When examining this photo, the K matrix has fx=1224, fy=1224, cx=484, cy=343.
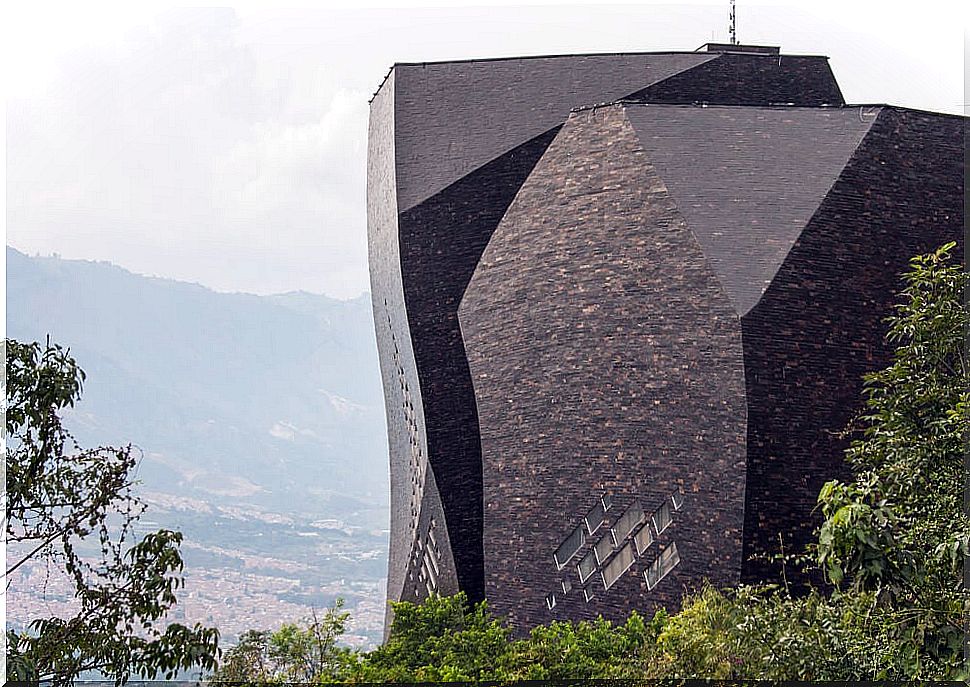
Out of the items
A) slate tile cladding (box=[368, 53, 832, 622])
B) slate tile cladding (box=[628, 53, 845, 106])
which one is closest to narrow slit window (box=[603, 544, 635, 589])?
slate tile cladding (box=[368, 53, 832, 622])

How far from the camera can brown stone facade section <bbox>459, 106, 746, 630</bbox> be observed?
11227mm

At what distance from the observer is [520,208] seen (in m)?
12.7

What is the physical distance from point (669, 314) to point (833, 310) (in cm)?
152

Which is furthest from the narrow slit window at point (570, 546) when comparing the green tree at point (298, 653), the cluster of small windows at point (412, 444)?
the cluster of small windows at point (412, 444)

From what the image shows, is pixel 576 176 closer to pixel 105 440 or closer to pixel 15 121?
pixel 105 440

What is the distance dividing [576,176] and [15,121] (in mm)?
37784

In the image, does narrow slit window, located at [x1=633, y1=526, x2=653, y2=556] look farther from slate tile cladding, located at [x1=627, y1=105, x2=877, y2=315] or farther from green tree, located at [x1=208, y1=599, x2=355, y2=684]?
green tree, located at [x1=208, y1=599, x2=355, y2=684]

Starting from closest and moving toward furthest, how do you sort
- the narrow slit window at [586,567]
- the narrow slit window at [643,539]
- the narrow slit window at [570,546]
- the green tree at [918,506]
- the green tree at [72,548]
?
1. the green tree at [918,506]
2. the green tree at [72,548]
3. the narrow slit window at [643,539]
4. the narrow slit window at [586,567]
5. the narrow slit window at [570,546]

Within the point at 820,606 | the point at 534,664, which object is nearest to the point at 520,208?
the point at 534,664

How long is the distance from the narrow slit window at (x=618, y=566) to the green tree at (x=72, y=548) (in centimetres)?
582

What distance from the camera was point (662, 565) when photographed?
11.4 meters

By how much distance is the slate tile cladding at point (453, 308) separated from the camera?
13859mm

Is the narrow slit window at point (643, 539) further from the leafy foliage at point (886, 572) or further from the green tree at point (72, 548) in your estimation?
the green tree at point (72, 548)

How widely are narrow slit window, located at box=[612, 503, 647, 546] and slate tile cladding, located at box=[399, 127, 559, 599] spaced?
102 inches
